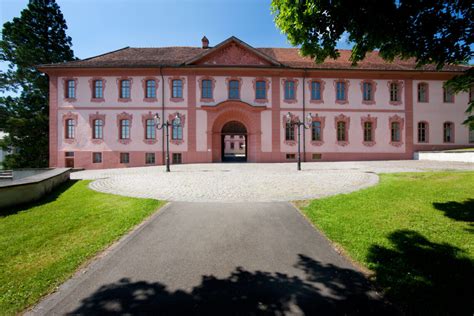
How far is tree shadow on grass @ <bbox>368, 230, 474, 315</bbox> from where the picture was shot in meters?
2.27

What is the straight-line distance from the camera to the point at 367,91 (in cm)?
2069

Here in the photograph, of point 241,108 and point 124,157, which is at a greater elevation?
point 241,108

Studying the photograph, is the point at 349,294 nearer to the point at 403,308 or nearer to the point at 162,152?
the point at 403,308

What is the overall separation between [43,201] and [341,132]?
73.8 feet

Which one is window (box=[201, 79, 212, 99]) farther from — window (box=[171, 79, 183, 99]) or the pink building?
window (box=[171, 79, 183, 99])

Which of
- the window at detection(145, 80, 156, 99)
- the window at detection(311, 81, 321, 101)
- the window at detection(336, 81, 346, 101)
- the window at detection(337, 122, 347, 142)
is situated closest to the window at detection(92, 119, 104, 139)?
the window at detection(145, 80, 156, 99)

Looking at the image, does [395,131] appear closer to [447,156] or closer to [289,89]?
[447,156]

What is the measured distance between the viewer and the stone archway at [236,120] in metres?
19.7

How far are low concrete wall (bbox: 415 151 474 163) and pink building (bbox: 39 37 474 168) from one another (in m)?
1.08

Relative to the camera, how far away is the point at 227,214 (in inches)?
215

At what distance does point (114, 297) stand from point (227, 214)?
3.18 m

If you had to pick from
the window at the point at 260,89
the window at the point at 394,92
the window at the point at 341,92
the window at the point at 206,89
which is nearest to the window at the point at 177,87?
the window at the point at 206,89

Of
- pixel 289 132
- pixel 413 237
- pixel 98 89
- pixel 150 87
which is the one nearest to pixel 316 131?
pixel 289 132

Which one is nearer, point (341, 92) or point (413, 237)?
point (413, 237)
